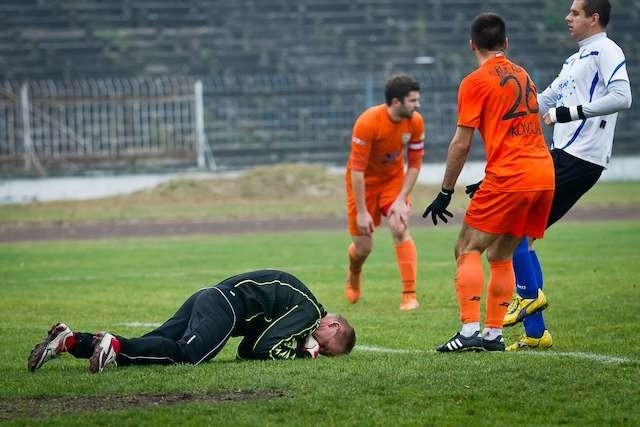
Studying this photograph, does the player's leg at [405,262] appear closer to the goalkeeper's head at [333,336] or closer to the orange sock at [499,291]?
the orange sock at [499,291]

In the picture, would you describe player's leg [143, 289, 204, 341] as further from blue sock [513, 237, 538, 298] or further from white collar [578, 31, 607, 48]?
white collar [578, 31, 607, 48]

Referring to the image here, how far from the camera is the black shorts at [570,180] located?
922 centimetres

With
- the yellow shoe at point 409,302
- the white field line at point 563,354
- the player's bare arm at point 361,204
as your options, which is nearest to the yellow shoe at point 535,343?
the white field line at point 563,354

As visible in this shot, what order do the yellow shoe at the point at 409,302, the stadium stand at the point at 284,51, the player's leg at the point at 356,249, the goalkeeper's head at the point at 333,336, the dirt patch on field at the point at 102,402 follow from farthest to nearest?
the stadium stand at the point at 284,51
the player's leg at the point at 356,249
the yellow shoe at the point at 409,302
the goalkeeper's head at the point at 333,336
the dirt patch on field at the point at 102,402

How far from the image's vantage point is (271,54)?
38.3 m

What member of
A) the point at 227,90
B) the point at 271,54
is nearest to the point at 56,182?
the point at 227,90

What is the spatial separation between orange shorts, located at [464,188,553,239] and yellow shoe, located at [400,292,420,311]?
12.0ft

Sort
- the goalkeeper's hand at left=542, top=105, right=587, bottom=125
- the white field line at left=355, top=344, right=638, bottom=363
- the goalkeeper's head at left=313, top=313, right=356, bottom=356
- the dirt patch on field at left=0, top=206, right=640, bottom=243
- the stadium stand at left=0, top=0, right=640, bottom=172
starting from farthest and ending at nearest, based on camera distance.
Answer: the stadium stand at left=0, top=0, right=640, bottom=172 < the dirt patch on field at left=0, top=206, right=640, bottom=243 < the goalkeeper's hand at left=542, top=105, right=587, bottom=125 < the goalkeeper's head at left=313, top=313, right=356, bottom=356 < the white field line at left=355, top=344, right=638, bottom=363

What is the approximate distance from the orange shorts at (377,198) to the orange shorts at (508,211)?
4397 millimetres

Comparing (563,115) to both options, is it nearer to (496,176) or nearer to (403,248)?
(496,176)

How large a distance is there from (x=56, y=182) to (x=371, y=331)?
852 inches

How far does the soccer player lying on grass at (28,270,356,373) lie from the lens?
764 cm

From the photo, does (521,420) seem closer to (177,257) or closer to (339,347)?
(339,347)

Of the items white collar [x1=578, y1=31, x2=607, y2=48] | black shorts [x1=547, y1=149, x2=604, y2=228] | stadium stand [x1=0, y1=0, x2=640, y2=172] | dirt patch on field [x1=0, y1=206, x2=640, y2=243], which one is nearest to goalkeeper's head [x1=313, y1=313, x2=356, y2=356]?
black shorts [x1=547, y1=149, x2=604, y2=228]
